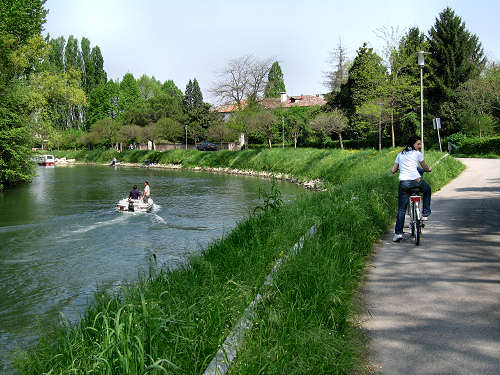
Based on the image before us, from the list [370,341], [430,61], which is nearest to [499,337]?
[370,341]

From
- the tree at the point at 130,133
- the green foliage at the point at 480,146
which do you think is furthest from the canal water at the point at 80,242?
the tree at the point at 130,133

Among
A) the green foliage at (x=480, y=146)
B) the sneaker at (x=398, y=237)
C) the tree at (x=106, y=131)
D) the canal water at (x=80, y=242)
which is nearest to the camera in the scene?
the sneaker at (x=398, y=237)

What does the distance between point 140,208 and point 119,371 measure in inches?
740

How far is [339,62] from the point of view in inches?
2537

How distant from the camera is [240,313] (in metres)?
4.38

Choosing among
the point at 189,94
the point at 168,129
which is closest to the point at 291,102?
the point at 189,94

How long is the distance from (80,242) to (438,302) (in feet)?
43.3

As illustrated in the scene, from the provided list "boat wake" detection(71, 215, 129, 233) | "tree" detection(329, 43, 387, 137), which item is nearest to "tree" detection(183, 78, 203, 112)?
"tree" detection(329, 43, 387, 137)

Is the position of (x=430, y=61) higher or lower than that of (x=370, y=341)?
higher

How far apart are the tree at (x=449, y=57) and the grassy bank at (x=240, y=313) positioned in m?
43.1

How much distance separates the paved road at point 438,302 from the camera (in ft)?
12.7

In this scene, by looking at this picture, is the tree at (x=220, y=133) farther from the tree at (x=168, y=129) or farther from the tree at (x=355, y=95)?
the tree at (x=355, y=95)

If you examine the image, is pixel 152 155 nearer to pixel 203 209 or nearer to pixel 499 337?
pixel 203 209

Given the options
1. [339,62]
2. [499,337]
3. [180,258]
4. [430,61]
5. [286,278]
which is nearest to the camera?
[499,337]
